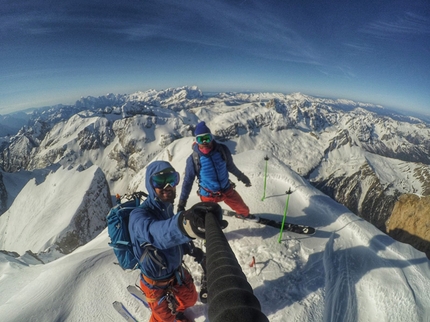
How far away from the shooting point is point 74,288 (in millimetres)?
5535

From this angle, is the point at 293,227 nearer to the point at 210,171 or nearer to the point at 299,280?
the point at 299,280

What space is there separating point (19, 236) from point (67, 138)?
193 metres

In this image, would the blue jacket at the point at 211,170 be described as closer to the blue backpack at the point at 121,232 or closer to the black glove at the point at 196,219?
the blue backpack at the point at 121,232

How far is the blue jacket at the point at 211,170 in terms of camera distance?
7023 mm

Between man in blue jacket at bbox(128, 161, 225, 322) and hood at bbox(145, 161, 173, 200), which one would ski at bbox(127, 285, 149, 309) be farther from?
hood at bbox(145, 161, 173, 200)

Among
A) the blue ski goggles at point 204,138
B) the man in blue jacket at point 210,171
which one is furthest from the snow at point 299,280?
the blue ski goggles at point 204,138

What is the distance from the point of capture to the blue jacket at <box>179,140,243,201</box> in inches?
276

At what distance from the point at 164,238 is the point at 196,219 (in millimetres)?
620

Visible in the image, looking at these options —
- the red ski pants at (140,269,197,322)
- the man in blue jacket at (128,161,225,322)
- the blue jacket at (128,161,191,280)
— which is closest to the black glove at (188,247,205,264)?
the man in blue jacket at (128,161,225,322)

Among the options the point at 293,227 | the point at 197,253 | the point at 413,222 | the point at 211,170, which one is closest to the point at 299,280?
the point at 293,227

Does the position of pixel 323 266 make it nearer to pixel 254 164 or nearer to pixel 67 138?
pixel 254 164

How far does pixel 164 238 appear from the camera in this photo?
295 centimetres

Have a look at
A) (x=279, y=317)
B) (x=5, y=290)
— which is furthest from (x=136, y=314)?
(x=5, y=290)

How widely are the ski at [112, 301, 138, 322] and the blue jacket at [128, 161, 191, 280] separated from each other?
5.58ft
